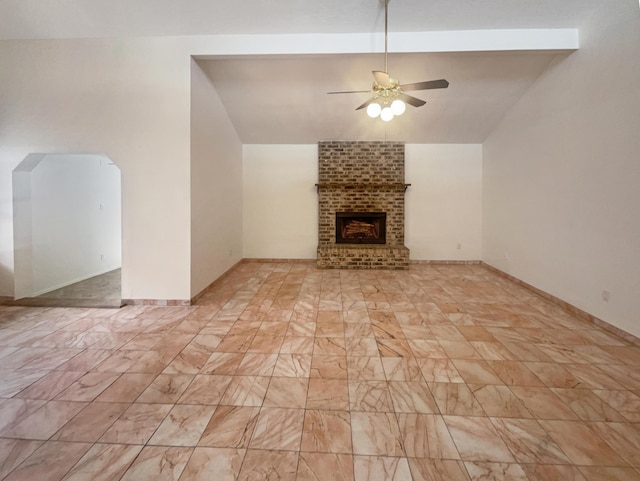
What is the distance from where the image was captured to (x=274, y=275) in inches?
Answer: 204

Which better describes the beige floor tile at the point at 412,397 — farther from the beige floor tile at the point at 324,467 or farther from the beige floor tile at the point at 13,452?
the beige floor tile at the point at 13,452

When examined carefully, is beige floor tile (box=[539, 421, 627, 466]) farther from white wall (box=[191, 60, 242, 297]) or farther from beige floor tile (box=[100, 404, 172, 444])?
white wall (box=[191, 60, 242, 297])

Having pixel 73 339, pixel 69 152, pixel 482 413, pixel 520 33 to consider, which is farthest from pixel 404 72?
pixel 73 339

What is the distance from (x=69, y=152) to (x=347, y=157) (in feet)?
15.0

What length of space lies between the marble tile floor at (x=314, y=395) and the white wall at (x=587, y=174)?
2.08 feet

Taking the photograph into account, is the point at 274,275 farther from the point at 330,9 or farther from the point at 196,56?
the point at 330,9

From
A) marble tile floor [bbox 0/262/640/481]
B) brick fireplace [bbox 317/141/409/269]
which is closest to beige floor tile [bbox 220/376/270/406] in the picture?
marble tile floor [bbox 0/262/640/481]

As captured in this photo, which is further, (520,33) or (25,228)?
(25,228)

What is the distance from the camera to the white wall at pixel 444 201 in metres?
6.03

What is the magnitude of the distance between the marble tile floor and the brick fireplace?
2.96 m

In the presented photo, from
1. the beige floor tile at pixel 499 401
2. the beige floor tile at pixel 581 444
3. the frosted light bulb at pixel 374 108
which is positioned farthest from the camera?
the frosted light bulb at pixel 374 108

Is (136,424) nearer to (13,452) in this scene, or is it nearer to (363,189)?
(13,452)

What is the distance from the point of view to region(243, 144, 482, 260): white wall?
6051 millimetres

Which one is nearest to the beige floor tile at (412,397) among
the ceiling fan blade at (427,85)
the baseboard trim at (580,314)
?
the baseboard trim at (580,314)
